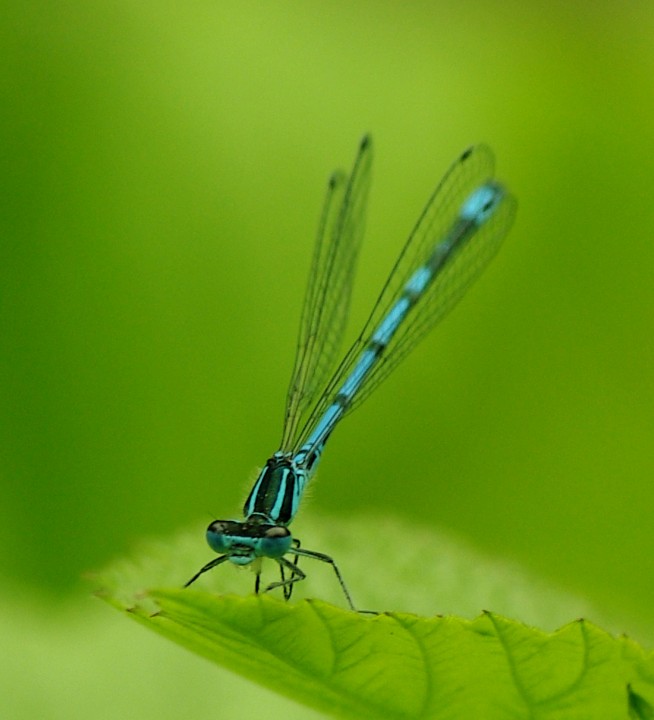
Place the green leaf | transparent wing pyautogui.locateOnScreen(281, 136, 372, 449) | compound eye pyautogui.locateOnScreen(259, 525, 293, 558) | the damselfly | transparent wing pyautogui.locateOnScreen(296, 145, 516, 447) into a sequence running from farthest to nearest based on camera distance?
transparent wing pyautogui.locateOnScreen(296, 145, 516, 447) → transparent wing pyautogui.locateOnScreen(281, 136, 372, 449) → the damselfly → compound eye pyautogui.locateOnScreen(259, 525, 293, 558) → the green leaf

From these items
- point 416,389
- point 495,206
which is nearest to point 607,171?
point 495,206

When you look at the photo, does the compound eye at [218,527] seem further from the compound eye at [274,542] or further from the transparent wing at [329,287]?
the transparent wing at [329,287]

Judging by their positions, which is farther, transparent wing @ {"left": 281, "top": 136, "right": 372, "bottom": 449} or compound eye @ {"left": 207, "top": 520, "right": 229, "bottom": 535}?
transparent wing @ {"left": 281, "top": 136, "right": 372, "bottom": 449}

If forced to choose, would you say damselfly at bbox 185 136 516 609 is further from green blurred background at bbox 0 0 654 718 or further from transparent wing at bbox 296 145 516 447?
green blurred background at bbox 0 0 654 718

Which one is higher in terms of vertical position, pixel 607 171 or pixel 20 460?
pixel 607 171

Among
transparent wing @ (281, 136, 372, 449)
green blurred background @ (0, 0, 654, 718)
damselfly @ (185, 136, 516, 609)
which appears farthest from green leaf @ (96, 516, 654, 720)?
green blurred background @ (0, 0, 654, 718)

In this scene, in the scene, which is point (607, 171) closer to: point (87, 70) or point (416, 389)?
point (416, 389)

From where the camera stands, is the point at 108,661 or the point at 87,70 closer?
the point at 108,661
